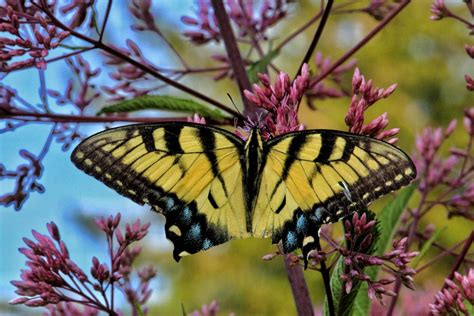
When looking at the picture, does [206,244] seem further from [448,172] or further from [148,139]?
[448,172]

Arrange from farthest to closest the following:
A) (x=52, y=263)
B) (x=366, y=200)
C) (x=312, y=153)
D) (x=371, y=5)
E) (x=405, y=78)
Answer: (x=405, y=78) → (x=371, y=5) → (x=52, y=263) → (x=312, y=153) → (x=366, y=200)

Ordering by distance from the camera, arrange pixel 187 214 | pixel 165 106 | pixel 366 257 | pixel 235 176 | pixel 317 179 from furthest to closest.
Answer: pixel 165 106
pixel 235 176
pixel 187 214
pixel 317 179
pixel 366 257

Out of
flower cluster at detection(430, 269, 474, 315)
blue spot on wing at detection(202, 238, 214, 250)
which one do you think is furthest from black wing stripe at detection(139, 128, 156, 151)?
flower cluster at detection(430, 269, 474, 315)

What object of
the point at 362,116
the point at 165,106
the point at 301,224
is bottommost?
the point at 301,224

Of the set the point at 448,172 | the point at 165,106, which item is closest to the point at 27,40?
the point at 165,106

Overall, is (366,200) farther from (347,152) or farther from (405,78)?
(405,78)

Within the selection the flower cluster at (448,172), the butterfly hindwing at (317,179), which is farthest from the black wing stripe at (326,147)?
the flower cluster at (448,172)

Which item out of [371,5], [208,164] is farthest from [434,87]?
[208,164]
